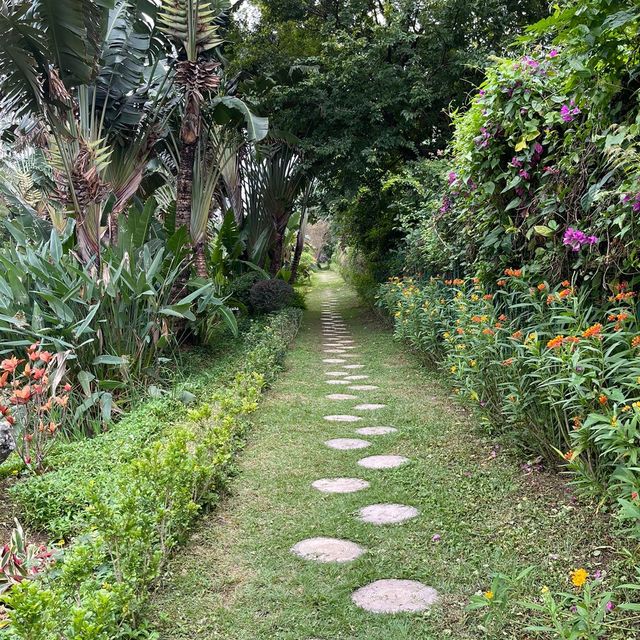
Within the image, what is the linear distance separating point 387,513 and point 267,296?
7.59 meters

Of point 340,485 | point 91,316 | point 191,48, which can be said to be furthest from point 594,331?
point 191,48

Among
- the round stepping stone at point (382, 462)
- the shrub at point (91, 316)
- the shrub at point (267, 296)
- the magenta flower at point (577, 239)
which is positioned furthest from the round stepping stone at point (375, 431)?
the shrub at point (267, 296)

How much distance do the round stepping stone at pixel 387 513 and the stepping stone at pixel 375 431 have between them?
50.0 inches

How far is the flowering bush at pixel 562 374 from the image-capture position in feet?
7.77

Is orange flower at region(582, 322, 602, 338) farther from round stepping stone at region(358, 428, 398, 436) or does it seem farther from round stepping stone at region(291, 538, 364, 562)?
round stepping stone at region(358, 428, 398, 436)

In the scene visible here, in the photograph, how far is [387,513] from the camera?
3.02 metres

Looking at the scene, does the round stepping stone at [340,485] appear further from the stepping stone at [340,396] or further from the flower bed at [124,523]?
the stepping stone at [340,396]

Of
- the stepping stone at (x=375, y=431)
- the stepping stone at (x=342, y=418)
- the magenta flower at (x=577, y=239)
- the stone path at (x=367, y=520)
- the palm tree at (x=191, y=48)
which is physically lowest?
the stone path at (x=367, y=520)

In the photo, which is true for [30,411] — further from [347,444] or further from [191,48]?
[191,48]

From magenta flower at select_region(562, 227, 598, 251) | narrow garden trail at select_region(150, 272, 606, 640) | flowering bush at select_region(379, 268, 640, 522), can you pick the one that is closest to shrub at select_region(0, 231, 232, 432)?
narrow garden trail at select_region(150, 272, 606, 640)

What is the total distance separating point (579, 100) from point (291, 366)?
198 inches

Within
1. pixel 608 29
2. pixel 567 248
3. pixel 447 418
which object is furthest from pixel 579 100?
pixel 447 418

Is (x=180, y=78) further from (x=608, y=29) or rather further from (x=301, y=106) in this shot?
(x=608, y=29)

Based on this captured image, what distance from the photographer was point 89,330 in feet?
15.1
